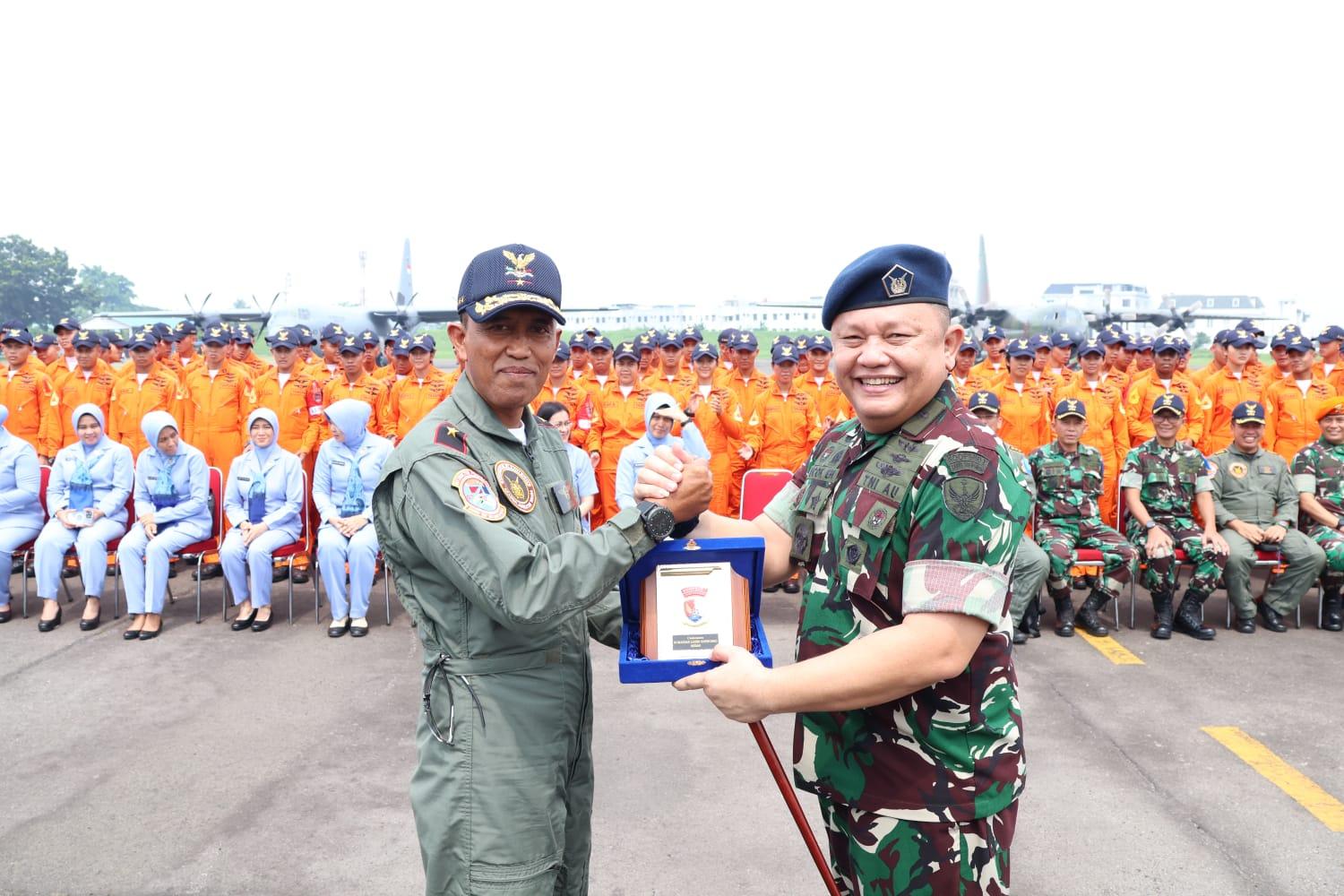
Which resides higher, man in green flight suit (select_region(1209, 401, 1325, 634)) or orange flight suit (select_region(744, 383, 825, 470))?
orange flight suit (select_region(744, 383, 825, 470))

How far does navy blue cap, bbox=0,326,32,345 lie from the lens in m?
9.74

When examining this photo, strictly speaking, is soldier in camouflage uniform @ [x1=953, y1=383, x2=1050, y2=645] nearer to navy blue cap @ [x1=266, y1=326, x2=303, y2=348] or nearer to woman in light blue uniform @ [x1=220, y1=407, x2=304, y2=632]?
woman in light blue uniform @ [x1=220, y1=407, x2=304, y2=632]

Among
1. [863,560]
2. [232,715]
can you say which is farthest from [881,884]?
[232,715]

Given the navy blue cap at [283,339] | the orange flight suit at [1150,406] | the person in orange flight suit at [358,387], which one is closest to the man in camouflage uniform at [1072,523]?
the orange flight suit at [1150,406]

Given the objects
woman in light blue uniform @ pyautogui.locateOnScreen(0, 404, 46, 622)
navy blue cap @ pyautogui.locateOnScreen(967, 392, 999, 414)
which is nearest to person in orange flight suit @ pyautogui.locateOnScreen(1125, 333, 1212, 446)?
navy blue cap @ pyautogui.locateOnScreen(967, 392, 999, 414)

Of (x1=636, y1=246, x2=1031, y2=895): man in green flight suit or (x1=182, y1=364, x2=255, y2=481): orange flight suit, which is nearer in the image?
(x1=636, y1=246, x2=1031, y2=895): man in green flight suit

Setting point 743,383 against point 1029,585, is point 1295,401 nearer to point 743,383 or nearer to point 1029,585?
point 1029,585

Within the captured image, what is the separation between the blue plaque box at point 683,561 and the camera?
6.05 feet

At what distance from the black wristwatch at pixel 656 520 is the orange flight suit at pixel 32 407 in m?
10.2

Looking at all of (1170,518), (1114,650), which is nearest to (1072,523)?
(1170,518)

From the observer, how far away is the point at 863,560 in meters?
1.76

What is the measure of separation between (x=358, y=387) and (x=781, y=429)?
4.78m

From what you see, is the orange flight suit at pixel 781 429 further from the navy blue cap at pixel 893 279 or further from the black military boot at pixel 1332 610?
the navy blue cap at pixel 893 279

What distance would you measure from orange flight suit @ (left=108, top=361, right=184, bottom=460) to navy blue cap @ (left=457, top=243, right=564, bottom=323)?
8833 millimetres
